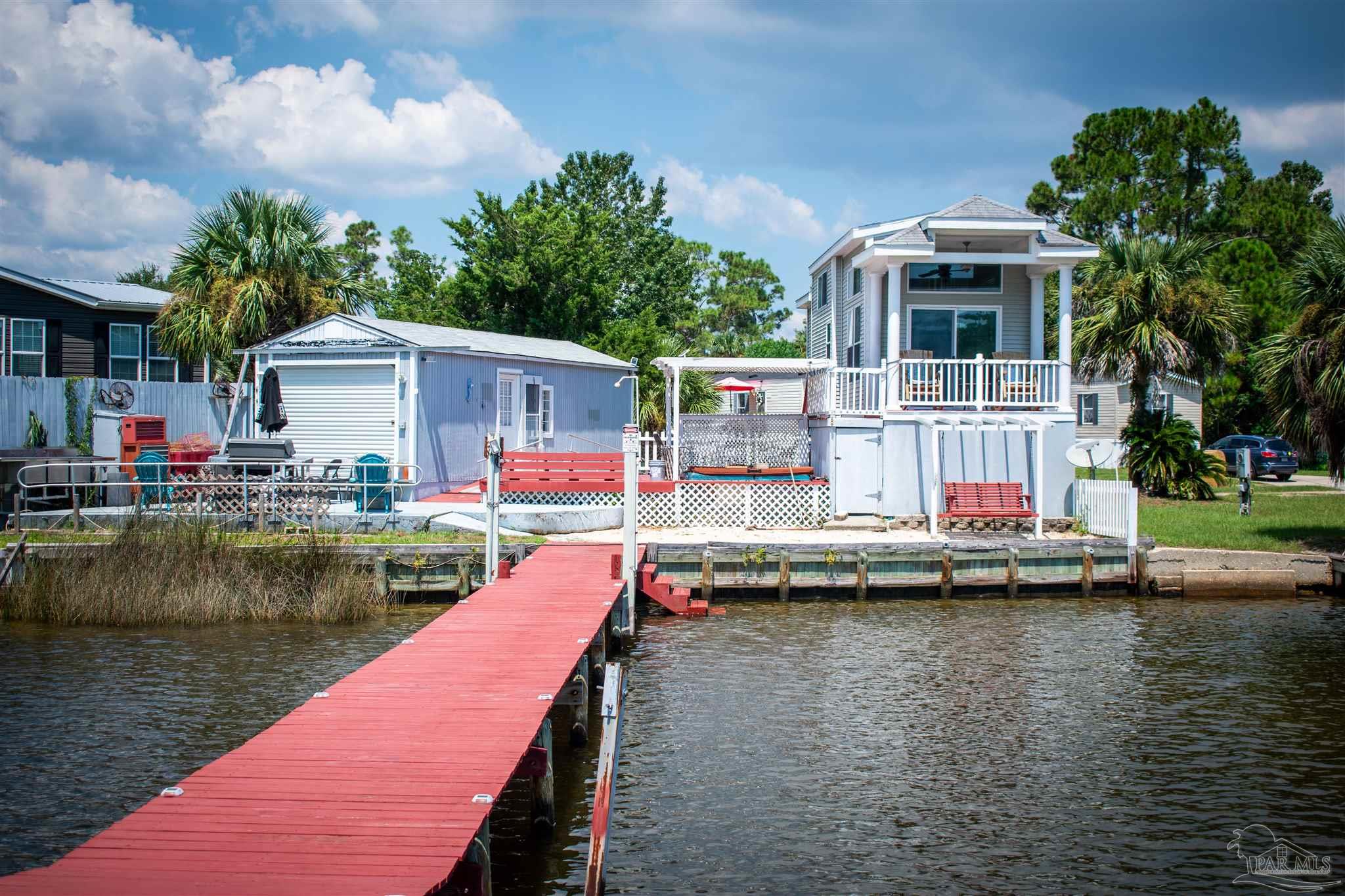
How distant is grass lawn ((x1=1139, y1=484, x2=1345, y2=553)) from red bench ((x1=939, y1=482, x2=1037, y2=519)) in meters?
2.52

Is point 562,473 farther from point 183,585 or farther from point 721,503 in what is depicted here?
point 183,585

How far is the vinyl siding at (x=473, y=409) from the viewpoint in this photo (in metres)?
22.3

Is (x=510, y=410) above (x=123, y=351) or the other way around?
the other way around

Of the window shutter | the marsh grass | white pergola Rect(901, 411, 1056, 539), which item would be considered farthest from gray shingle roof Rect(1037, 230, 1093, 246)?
the window shutter

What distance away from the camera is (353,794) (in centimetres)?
655

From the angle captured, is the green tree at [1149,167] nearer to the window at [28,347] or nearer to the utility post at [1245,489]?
the utility post at [1245,489]

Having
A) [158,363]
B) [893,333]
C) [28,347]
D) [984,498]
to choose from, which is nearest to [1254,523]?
[984,498]

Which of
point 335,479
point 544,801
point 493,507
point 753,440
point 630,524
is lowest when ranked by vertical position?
point 544,801

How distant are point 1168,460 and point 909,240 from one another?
33.8 ft

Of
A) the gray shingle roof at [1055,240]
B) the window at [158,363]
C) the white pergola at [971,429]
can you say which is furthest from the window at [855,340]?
the window at [158,363]

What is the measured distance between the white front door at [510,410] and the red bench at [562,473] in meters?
3.03

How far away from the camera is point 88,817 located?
8430mm

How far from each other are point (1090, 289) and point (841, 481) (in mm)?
12705

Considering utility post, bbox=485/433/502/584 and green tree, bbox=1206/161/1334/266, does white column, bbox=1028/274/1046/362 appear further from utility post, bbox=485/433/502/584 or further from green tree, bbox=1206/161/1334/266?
green tree, bbox=1206/161/1334/266
